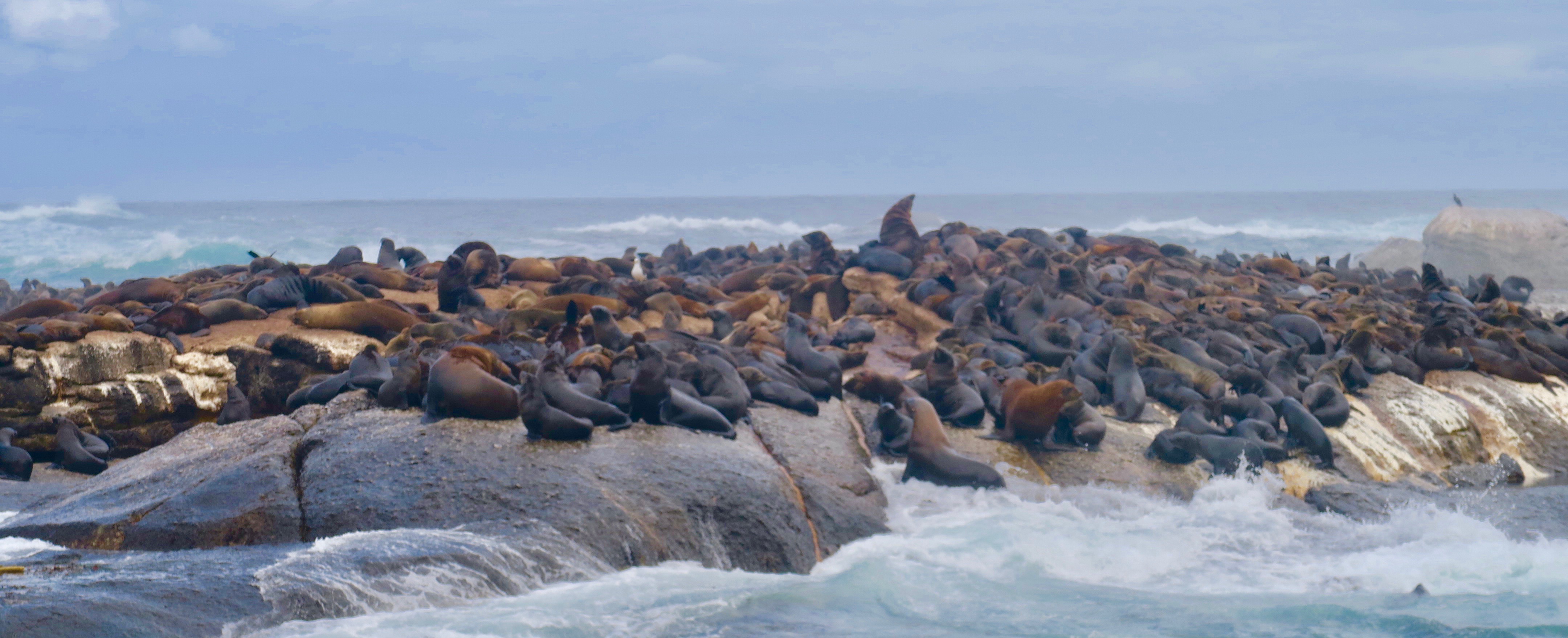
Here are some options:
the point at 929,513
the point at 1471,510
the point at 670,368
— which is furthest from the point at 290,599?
the point at 1471,510

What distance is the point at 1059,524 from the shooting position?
716cm

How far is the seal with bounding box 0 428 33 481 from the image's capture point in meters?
8.66

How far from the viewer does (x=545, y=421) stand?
21.8ft

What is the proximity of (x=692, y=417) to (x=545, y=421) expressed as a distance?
3.55 feet

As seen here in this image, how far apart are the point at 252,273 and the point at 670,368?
762cm

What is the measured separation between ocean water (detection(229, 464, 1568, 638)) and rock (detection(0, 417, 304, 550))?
31.6 inches

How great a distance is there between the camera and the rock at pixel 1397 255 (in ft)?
82.7

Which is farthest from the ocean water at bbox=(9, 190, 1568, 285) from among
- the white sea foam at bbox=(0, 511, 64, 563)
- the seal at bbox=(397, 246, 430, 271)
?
the white sea foam at bbox=(0, 511, 64, 563)

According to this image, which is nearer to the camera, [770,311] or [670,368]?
[670,368]

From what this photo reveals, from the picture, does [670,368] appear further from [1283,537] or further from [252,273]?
[252,273]

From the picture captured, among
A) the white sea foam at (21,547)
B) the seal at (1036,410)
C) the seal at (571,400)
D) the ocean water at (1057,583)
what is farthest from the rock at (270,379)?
the seal at (1036,410)

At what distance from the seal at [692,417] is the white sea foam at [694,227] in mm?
48076

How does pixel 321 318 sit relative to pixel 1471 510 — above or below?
above

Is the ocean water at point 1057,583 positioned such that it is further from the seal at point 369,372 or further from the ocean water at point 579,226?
the ocean water at point 579,226
